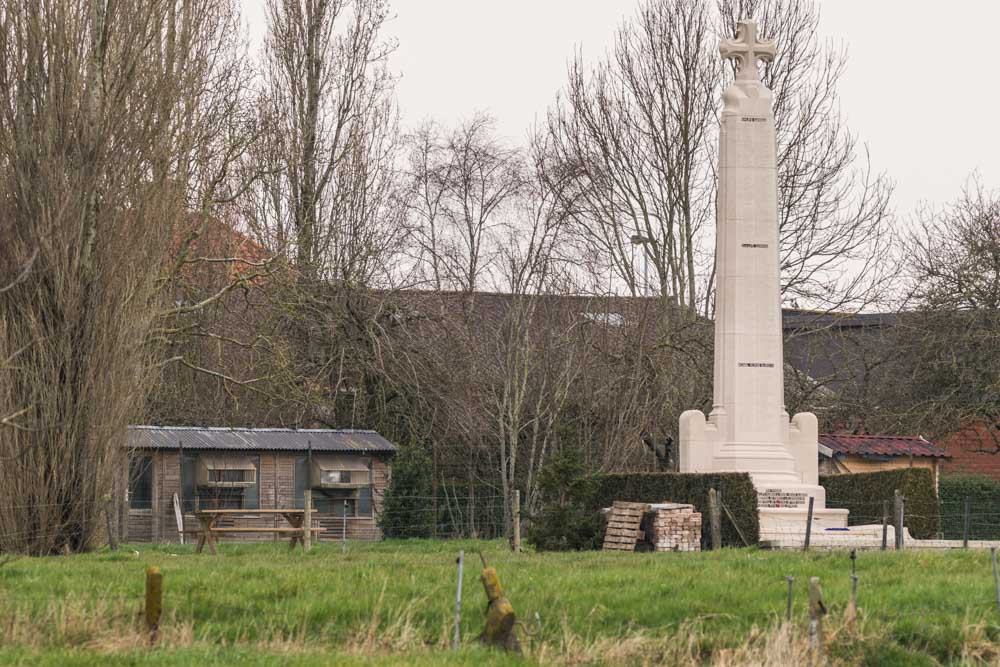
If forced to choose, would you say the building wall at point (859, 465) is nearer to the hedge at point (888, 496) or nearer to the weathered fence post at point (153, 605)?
the hedge at point (888, 496)

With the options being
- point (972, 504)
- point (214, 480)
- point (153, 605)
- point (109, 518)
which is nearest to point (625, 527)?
point (109, 518)

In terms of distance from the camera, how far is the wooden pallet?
84.0 feet

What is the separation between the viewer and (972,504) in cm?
3825

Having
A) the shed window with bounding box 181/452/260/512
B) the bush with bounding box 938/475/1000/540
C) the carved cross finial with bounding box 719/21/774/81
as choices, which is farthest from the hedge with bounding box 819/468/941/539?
the shed window with bounding box 181/452/260/512

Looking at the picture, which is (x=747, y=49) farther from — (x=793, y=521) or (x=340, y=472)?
(x=340, y=472)

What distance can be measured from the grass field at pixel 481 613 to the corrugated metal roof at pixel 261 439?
43.9ft

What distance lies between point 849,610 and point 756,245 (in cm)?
1416

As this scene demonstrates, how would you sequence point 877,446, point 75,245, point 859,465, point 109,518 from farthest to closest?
point 877,446
point 859,465
point 109,518
point 75,245

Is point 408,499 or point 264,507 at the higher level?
point 408,499

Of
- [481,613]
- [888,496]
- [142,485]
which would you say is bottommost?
[481,613]

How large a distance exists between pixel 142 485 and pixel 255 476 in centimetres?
257

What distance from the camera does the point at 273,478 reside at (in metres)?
35.3

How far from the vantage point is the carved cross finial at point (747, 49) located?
30.4 meters

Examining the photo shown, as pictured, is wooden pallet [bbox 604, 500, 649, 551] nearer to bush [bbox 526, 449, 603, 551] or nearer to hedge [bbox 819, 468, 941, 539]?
bush [bbox 526, 449, 603, 551]
